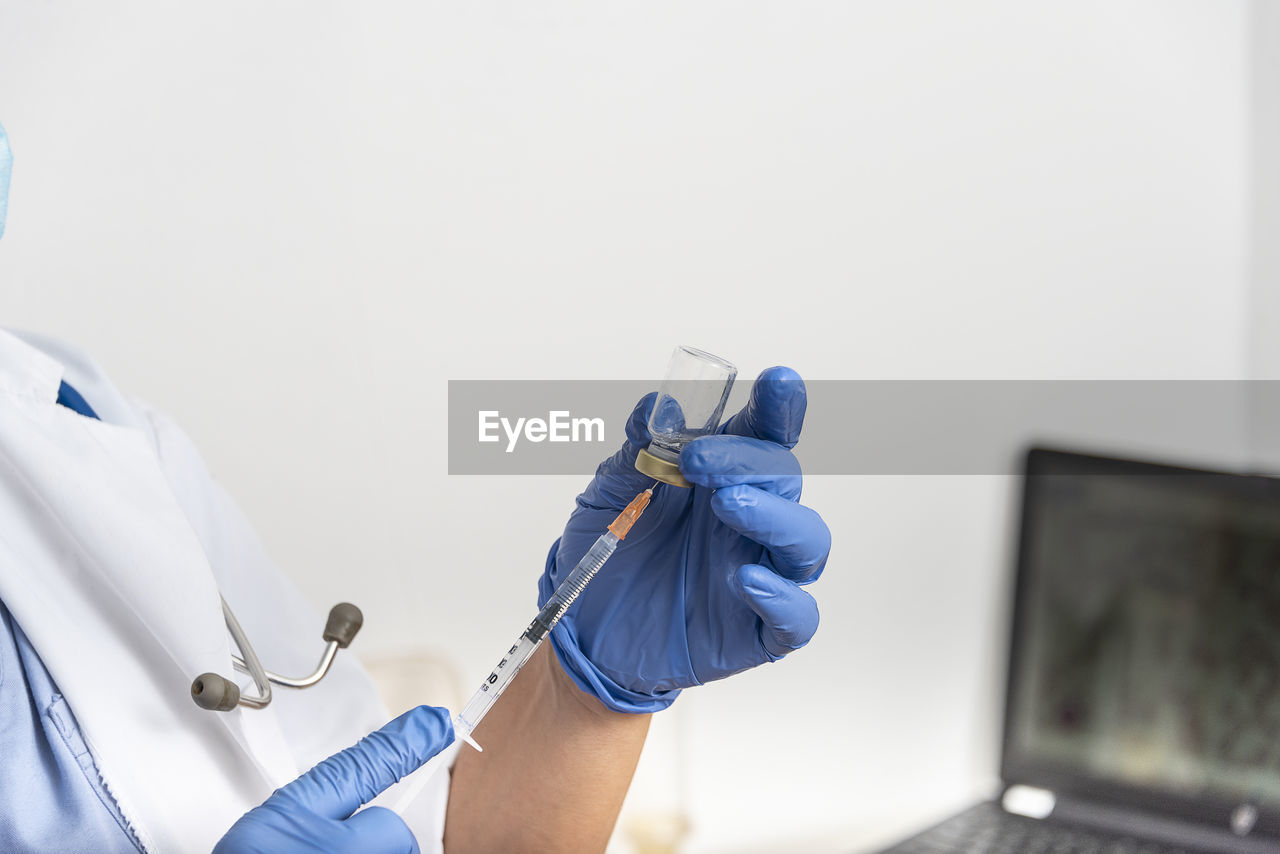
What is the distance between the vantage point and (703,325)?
138 cm

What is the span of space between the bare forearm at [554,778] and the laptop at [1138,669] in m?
0.63

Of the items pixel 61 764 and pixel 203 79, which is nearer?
pixel 61 764

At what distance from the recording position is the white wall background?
4.22 feet

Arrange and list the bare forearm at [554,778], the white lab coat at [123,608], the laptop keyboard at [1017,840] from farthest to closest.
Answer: the laptop keyboard at [1017,840], the bare forearm at [554,778], the white lab coat at [123,608]

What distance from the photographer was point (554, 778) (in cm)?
79

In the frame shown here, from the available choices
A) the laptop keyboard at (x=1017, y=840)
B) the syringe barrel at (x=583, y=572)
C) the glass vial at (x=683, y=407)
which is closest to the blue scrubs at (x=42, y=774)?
the syringe barrel at (x=583, y=572)

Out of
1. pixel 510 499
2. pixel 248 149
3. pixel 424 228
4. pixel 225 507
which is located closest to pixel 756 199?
pixel 424 228

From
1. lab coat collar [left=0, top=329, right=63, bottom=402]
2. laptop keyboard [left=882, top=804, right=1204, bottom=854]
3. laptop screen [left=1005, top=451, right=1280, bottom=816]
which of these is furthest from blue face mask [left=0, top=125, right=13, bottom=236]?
laptop screen [left=1005, top=451, right=1280, bottom=816]

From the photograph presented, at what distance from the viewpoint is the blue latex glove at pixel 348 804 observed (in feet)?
1.83

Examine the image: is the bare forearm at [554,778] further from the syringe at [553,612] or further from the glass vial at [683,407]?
the glass vial at [683,407]

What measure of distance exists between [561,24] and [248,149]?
0.51 m

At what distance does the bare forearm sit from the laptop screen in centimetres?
89

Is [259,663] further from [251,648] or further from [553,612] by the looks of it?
[553,612]

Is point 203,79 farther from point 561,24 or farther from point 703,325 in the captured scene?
point 703,325
